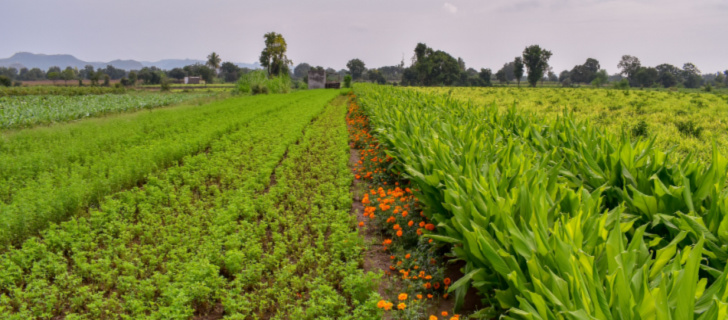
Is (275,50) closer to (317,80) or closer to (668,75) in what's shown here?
(317,80)

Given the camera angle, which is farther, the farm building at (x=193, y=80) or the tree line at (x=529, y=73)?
the farm building at (x=193, y=80)

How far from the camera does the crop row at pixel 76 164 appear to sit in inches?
185

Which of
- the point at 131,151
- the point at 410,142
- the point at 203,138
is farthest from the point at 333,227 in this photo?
the point at 203,138

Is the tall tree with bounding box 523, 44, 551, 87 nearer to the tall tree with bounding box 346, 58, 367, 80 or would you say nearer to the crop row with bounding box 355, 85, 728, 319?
the tall tree with bounding box 346, 58, 367, 80

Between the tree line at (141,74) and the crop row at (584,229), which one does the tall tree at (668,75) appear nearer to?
the tree line at (141,74)

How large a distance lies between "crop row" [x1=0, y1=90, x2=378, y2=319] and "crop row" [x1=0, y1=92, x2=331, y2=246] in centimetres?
34

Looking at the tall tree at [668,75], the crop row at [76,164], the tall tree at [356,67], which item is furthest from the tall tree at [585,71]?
the crop row at [76,164]

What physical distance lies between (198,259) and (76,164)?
4494mm

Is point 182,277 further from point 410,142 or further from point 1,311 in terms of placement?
point 410,142

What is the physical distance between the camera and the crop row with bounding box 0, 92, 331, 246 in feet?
15.5

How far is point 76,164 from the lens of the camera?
22.0ft

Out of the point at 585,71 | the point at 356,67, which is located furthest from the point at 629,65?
the point at 356,67

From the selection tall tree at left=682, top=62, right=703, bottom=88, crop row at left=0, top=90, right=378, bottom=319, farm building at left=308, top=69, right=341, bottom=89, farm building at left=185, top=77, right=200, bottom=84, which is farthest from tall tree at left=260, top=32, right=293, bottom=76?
tall tree at left=682, top=62, right=703, bottom=88

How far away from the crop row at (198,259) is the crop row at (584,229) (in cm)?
108
